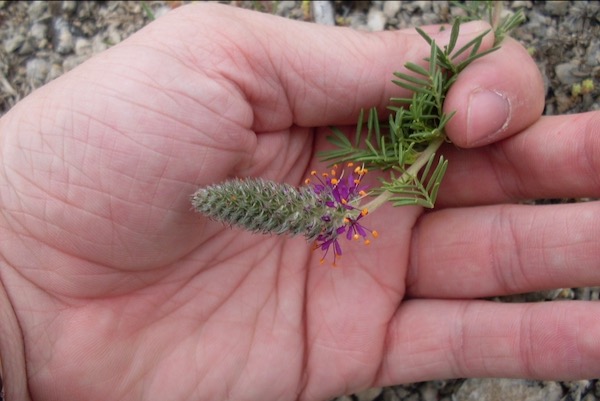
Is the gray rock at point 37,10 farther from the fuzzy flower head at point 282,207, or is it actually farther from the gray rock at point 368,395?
the gray rock at point 368,395

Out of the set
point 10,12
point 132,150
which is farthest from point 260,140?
point 10,12

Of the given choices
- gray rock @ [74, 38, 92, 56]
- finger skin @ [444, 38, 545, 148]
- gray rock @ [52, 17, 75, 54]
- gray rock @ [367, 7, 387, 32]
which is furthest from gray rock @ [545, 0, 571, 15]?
gray rock @ [52, 17, 75, 54]

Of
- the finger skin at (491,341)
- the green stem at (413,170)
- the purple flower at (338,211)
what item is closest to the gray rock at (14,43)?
the purple flower at (338,211)

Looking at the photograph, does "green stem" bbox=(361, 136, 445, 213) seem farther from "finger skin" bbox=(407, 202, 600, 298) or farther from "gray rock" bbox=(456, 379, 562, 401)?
"gray rock" bbox=(456, 379, 562, 401)

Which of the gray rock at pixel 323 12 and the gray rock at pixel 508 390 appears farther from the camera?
the gray rock at pixel 323 12

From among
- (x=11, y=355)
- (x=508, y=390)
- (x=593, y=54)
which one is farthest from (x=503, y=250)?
(x=11, y=355)
